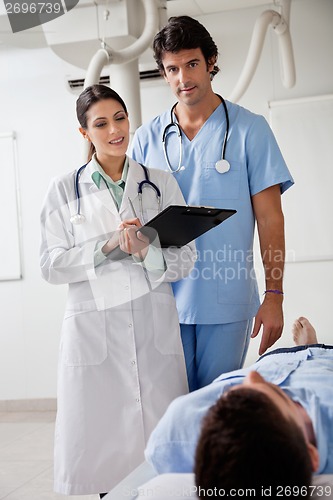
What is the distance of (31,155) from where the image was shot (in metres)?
4.72

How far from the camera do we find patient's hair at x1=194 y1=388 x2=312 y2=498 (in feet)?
3.03

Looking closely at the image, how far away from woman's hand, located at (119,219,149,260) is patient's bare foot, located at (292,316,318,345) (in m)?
1.13

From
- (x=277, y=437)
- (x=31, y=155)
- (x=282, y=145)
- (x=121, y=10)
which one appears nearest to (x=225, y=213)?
(x=277, y=437)

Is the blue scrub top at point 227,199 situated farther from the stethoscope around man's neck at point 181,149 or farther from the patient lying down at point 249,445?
the patient lying down at point 249,445

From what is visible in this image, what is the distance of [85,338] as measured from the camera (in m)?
1.78

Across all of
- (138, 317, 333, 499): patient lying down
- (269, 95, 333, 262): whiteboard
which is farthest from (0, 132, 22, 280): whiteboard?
(138, 317, 333, 499): patient lying down

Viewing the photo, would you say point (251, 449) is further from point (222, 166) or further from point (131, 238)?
point (222, 166)

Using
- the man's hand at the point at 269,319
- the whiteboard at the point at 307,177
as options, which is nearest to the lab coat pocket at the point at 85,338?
the man's hand at the point at 269,319

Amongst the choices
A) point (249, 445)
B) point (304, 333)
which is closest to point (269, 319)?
point (304, 333)

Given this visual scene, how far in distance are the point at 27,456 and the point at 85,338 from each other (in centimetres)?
200

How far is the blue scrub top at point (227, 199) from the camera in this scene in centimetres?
199

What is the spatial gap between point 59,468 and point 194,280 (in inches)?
24.7

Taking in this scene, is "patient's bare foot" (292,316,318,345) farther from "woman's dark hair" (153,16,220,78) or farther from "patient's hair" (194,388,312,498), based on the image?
"patient's hair" (194,388,312,498)

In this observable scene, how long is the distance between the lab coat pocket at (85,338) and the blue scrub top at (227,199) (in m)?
0.30
